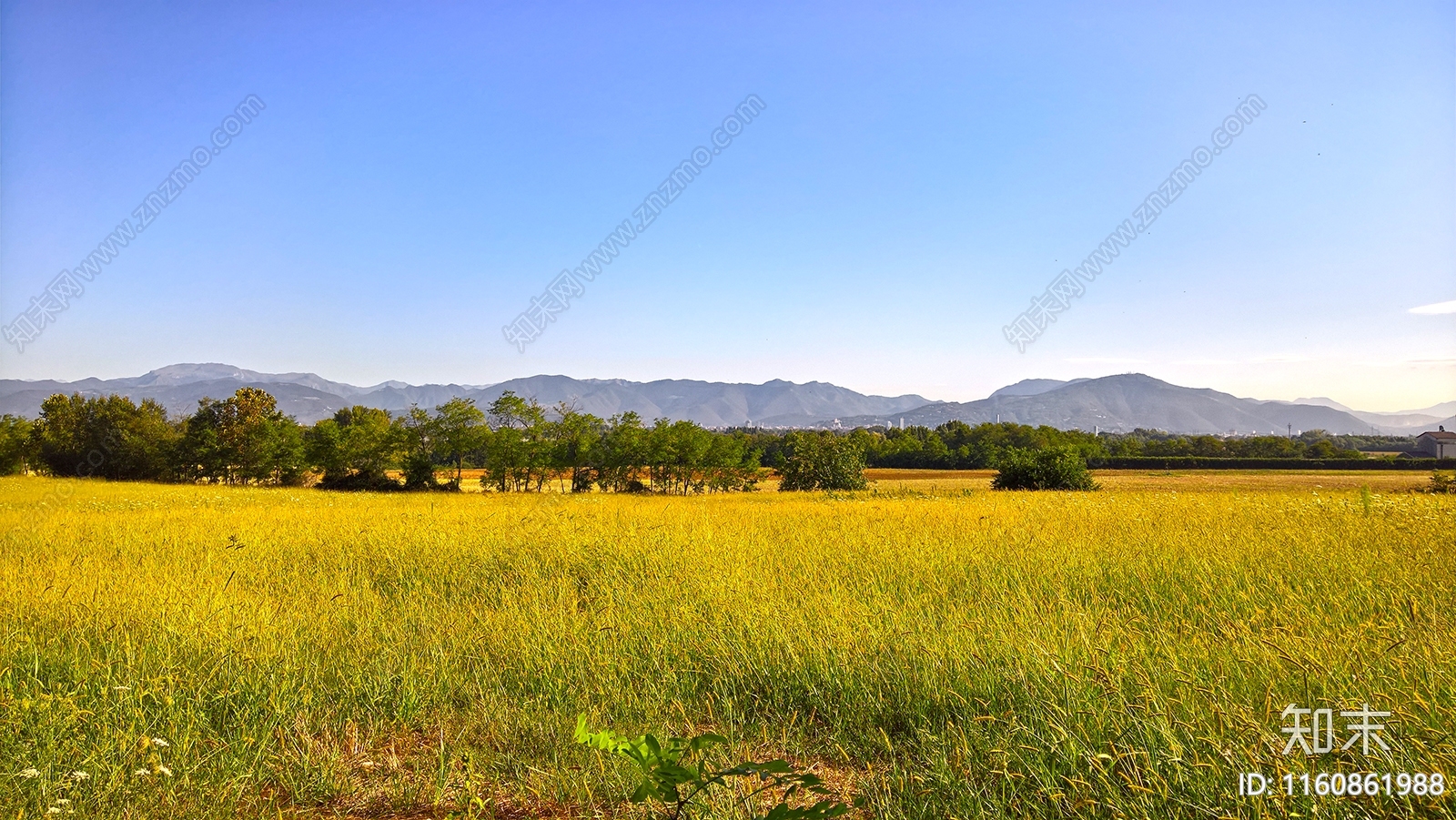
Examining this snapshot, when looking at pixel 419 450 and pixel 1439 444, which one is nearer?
pixel 419 450

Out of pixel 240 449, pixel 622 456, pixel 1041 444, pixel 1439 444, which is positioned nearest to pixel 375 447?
pixel 240 449

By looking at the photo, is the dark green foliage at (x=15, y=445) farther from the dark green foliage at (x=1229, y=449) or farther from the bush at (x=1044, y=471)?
the dark green foliage at (x=1229, y=449)

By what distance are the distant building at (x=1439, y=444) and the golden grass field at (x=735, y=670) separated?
120 meters

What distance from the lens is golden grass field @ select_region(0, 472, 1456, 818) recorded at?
3049 mm

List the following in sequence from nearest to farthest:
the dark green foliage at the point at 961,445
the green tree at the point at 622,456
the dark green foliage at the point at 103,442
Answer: the dark green foliage at the point at 103,442, the green tree at the point at 622,456, the dark green foliage at the point at 961,445

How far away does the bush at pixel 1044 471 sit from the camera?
35625mm

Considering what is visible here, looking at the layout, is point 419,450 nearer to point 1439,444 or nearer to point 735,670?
point 735,670

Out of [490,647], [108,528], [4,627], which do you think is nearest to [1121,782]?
[490,647]

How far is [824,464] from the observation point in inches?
1893

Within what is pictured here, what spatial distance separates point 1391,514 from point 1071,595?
27.2ft

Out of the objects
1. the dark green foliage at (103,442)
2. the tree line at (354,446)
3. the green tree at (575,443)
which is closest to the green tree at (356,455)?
the tree line at (354,446)

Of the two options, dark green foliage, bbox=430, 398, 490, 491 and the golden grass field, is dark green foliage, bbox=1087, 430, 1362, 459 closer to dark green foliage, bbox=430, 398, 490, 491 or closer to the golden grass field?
dark green foliage, bbox=430, 398, 490, 491

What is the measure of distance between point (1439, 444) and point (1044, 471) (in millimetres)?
99994

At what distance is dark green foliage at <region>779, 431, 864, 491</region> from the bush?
33.9 feet
